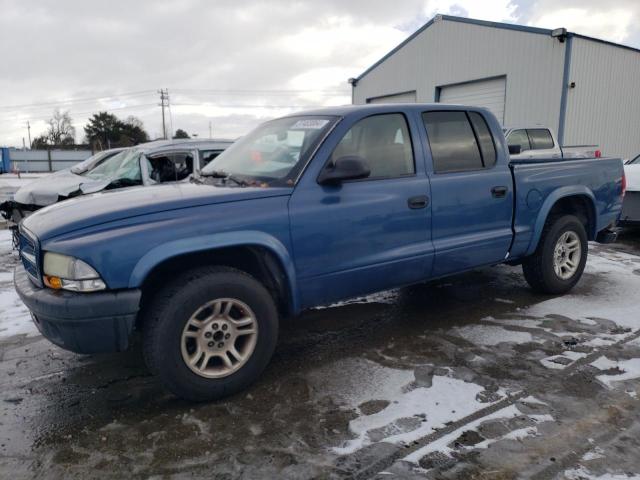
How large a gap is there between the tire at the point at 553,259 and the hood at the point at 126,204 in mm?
2943

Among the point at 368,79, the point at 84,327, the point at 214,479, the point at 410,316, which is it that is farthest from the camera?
the point at 368,79

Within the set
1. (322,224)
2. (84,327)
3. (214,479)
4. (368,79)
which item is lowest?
(214,479)

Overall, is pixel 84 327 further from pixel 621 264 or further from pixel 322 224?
pixel 621 264

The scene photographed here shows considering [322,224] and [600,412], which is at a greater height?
[322,224]

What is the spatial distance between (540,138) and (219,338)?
11.7m

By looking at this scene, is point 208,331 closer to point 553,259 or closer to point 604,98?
point 553,259

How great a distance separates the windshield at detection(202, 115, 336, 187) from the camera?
3.51 meters

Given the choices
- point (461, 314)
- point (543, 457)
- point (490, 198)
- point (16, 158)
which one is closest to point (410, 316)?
point (461, 314)

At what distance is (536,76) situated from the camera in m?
16.4

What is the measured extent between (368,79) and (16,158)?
3630cm

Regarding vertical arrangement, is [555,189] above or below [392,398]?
above

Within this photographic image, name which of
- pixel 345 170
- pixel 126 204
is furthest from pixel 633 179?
pixel 126 204

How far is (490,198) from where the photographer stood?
431 cm

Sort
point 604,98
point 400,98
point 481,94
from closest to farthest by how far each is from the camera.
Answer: point 604,98 → point 481,94 → point 400,98
